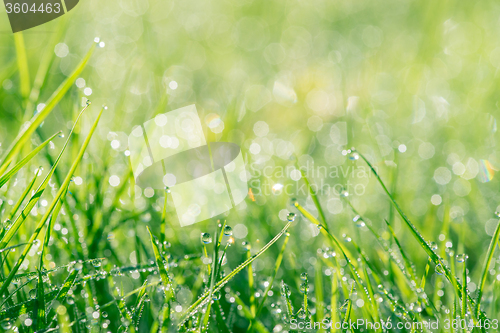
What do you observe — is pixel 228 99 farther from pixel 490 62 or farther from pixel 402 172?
pixel 490 62

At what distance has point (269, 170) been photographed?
1186 millimetres

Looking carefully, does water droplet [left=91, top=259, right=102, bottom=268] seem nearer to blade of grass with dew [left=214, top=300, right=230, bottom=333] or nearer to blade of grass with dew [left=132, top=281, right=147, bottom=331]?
blade of grass with dew [left=132, top=281, right=147, bottom=331]

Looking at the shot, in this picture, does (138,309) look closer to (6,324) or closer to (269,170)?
(6,324)

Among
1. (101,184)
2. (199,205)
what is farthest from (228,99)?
(101,184)

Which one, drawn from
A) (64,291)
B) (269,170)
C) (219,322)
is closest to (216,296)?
(219,322)

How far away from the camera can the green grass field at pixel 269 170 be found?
61cm

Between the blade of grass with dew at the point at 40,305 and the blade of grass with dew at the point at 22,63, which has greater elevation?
the blade of grass with dew at the point at 22,63

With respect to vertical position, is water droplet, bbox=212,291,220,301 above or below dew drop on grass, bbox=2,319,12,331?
below

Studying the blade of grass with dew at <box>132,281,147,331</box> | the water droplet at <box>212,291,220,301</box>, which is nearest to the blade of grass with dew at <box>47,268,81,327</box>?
the blade of grass with dew at <box>132,281,147,331</box>

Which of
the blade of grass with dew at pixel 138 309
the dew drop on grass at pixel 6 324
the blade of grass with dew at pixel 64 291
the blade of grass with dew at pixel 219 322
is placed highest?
the blade of grass with dew at pixel 64 291

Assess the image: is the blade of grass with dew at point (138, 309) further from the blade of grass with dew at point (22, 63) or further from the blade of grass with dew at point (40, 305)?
the blade of grass with dew at point (22, 63)

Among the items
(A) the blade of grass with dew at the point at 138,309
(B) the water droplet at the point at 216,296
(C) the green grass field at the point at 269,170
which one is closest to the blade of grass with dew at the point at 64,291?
(C) the green grass field at the point at 269,170

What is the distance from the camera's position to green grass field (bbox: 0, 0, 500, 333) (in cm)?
61

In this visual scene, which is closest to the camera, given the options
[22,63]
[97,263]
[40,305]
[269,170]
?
[40,305]
